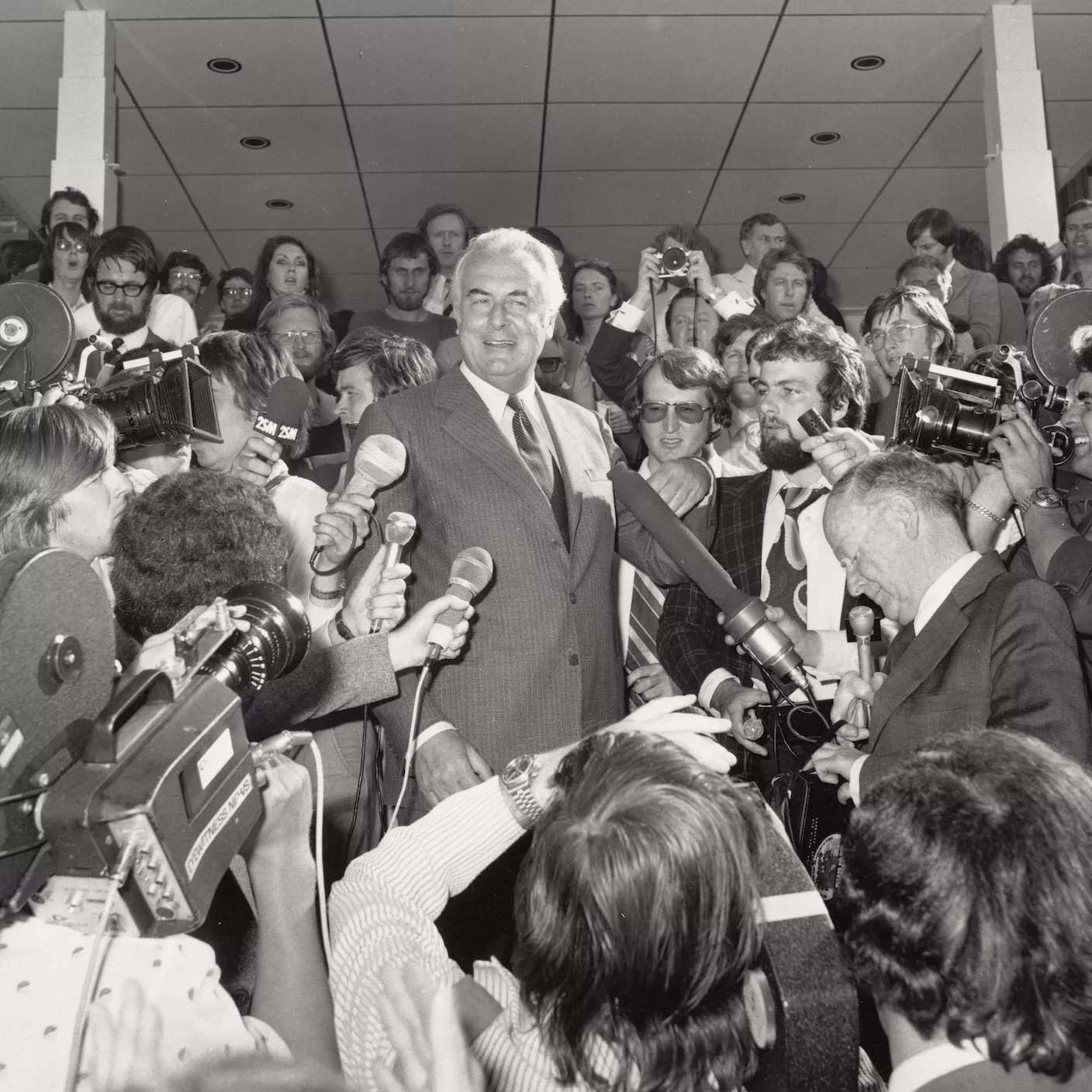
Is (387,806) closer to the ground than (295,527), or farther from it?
closer to the ground

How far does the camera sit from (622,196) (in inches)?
251

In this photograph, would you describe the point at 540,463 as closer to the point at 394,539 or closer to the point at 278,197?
the point at 394,539

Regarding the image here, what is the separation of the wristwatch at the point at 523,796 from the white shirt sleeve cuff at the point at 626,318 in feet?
8.13

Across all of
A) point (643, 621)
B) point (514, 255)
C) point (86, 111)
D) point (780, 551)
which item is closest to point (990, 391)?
point (780, 551)

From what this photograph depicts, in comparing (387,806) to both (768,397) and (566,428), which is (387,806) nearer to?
(566,428)

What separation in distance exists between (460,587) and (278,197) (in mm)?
5067

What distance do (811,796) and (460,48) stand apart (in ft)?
12.4

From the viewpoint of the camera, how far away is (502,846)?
1203 millimetres

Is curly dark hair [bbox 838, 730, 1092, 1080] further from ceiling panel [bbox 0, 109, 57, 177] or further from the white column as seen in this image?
ceiling panel [bbox 0, 109, 57, 177]

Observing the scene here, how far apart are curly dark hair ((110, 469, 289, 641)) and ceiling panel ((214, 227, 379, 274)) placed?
17.7 feet

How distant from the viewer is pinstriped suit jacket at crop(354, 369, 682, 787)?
78.3 inches

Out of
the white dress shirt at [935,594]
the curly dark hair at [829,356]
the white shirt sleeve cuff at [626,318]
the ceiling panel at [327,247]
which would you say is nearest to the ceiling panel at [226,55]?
the ceiling panel at [327,247]

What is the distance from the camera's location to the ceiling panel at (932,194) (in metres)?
6.15

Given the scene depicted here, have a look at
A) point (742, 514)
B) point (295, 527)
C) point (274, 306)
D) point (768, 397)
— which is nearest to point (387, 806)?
point (295, 527)
